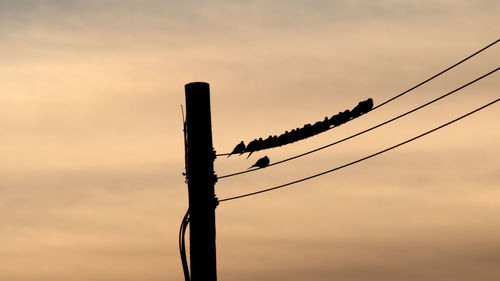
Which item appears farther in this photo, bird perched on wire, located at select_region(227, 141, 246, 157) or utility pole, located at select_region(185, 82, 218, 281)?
bird perched on wire, located at select_region(227, 141, 246, 157)

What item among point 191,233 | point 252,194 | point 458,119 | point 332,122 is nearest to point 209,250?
point 191,233

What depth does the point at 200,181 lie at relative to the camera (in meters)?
14.8

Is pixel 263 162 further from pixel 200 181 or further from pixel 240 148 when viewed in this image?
pixel 200 181

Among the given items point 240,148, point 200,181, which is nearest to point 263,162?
point 240,148

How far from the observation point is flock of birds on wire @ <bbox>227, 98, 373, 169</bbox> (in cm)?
1458

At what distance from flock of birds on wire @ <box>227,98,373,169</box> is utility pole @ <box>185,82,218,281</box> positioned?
624mm

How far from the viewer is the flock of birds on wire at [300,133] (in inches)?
574

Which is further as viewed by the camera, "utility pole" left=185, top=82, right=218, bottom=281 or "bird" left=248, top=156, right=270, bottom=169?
"bird" left=248, top=156, right=270, bottom=169

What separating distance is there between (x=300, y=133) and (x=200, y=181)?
1588mm

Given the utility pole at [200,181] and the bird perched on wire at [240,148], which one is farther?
the bird perched on wire at [240,148]

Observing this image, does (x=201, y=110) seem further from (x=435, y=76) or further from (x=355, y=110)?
(x=435, y=76)

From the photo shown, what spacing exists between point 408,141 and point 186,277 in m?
3.67

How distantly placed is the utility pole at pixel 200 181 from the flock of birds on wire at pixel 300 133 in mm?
624

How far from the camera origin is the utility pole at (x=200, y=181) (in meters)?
→ 14.4
